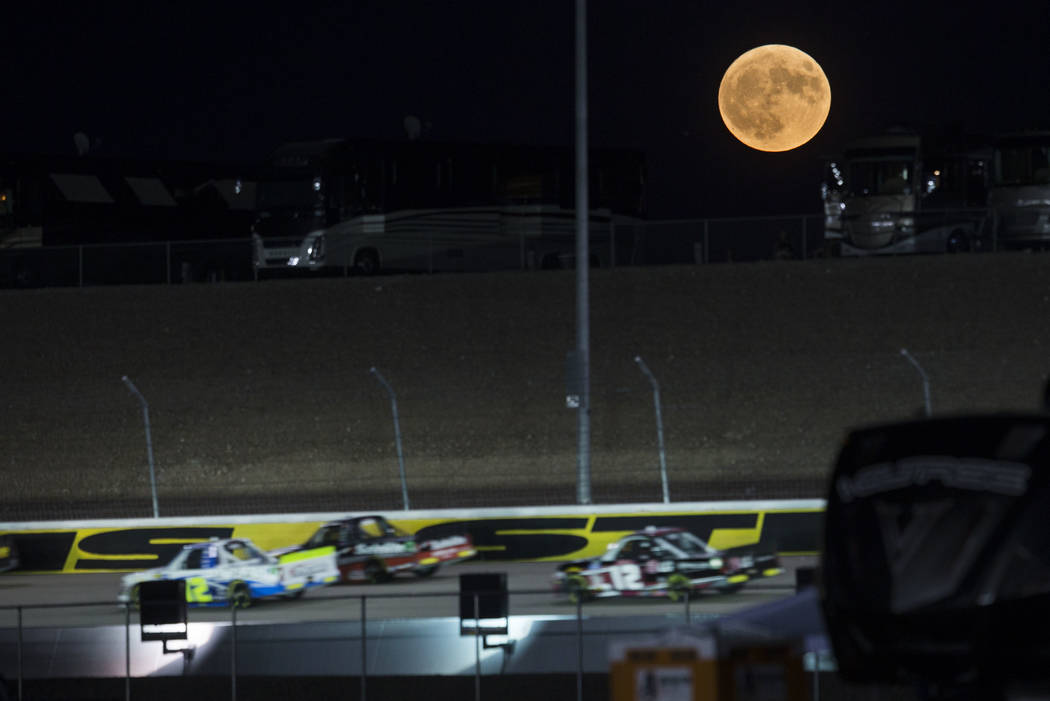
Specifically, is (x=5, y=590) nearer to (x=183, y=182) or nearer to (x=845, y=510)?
(x=845, y=510)

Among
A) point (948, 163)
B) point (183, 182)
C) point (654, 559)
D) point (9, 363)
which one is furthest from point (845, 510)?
point (183, 182)

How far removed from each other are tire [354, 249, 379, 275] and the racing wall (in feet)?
54.5

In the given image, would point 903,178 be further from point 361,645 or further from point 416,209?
point 361,645

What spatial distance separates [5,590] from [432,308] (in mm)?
16297

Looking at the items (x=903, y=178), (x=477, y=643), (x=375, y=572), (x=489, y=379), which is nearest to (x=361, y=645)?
(x=477, y=643)

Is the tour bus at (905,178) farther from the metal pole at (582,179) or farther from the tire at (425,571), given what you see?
the tire at (425,571)

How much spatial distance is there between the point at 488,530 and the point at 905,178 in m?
20.5

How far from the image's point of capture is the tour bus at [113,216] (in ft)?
124

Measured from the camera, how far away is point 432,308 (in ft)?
117

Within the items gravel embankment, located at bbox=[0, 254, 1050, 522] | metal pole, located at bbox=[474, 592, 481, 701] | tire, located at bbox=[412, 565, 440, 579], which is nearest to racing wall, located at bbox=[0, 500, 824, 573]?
tire, located at bbox=[412, 565, 440, 579]

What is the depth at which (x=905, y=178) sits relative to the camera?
37.9m

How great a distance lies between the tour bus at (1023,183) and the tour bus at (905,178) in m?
0.42

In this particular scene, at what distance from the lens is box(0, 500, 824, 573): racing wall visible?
1980 centimetres

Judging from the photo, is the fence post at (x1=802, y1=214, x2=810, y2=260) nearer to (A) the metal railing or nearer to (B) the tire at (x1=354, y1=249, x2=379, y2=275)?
(B) the tire at (x1=354, y1=249, x2=379, y2=275)
